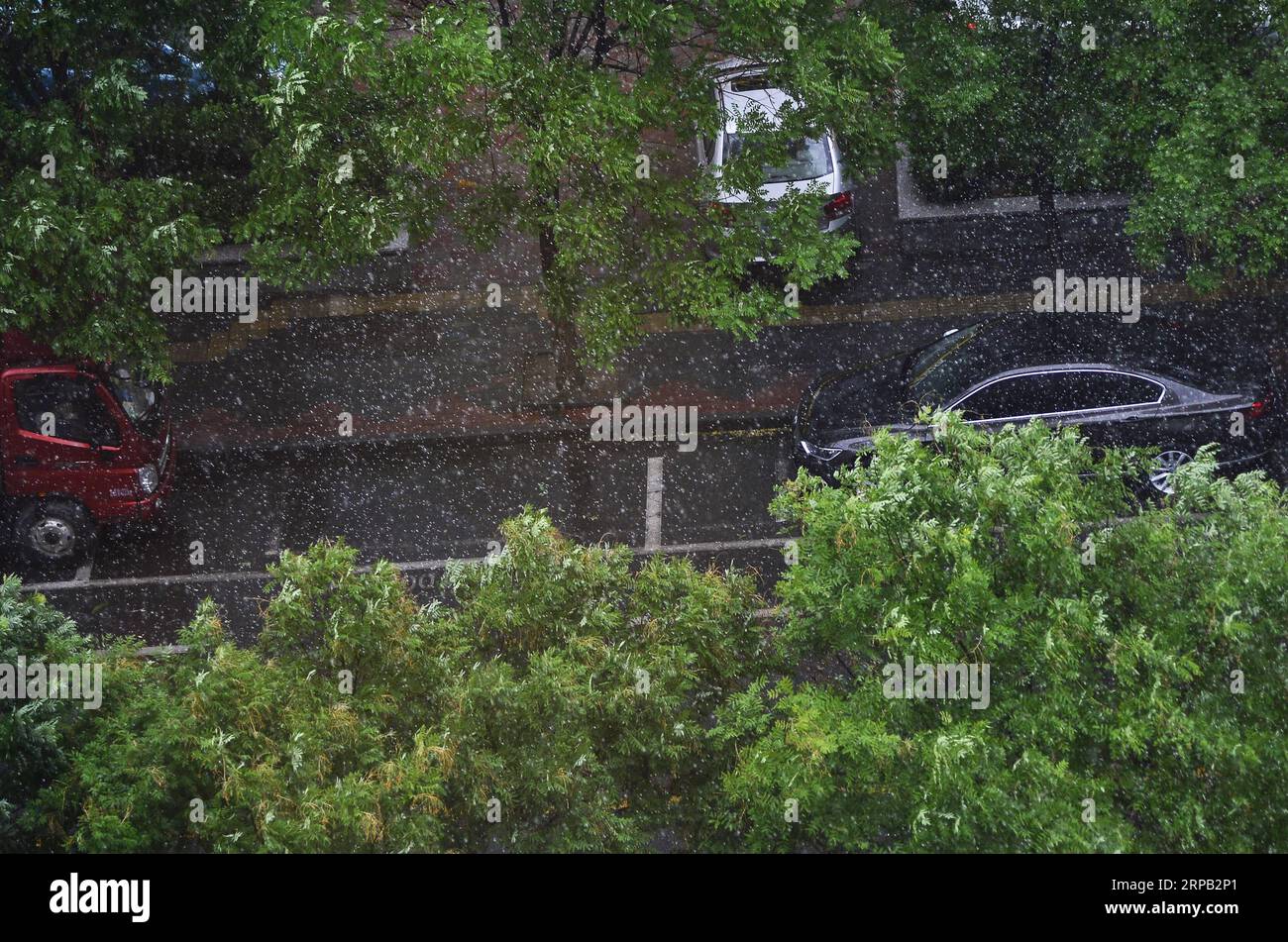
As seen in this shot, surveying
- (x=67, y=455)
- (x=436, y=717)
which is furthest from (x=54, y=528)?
(x=436, y=717)

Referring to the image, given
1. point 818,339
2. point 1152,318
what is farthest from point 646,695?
point 818,339

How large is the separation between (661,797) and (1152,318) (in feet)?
28.3

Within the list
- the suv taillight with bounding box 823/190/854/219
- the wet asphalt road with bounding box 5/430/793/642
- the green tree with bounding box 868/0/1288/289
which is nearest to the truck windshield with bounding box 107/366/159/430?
the wet asphalt road with bounding box 5/430/793/642

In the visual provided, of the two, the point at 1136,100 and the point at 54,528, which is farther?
the point at 54,528

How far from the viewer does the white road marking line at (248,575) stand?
13.6 meters

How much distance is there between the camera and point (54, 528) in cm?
1371

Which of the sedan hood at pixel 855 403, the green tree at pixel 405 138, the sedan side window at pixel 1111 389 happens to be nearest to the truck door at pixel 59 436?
the green tree at pixel 405 138

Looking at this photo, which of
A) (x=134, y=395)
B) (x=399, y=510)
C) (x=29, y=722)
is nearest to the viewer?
(x=29, y=722)

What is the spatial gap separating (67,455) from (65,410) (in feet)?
1.61

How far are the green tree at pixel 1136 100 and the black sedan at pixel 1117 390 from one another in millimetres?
1104

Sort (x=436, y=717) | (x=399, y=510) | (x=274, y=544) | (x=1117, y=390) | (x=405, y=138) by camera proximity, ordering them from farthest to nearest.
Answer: (x=399, y=510) < (x=274, y=544) < (x=1117, y=390) < (x=405, y=138) < (x=436, y=717)

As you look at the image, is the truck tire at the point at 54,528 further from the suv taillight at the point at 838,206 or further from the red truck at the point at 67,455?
the suv taillight at the point at 838,206

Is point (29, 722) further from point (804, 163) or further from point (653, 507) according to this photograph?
point (804, 163)
